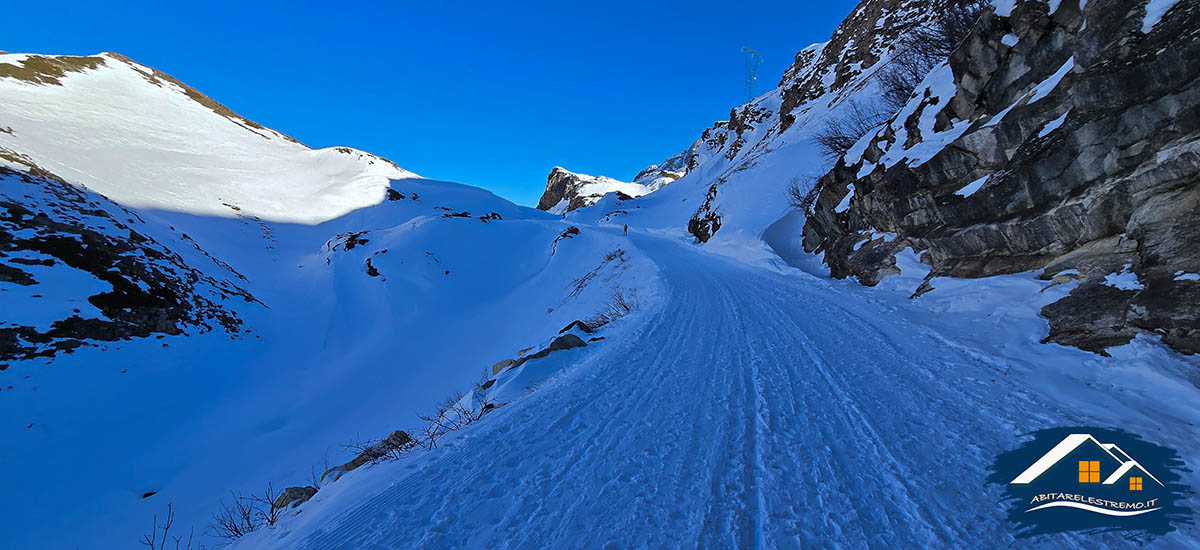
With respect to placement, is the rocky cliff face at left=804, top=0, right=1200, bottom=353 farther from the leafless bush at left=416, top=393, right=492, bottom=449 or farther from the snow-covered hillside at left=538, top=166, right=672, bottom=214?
the snow-covered hillside at left=538, top=166, right=672, bottom=214

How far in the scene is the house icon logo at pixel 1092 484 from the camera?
2.26 metres

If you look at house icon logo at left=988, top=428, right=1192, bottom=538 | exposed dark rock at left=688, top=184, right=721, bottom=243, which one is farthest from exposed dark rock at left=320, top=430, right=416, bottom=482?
exposed dark rock at left=688, top=184, right=721, bottom=243

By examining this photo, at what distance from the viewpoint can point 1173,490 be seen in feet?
8.07

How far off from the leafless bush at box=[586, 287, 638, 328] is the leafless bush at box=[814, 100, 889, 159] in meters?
14.3

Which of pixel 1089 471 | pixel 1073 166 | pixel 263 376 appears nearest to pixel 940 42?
pixel 1073 166

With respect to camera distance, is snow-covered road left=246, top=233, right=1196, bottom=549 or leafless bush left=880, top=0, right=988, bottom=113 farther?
leafless bush left=880, top=0, right=988, bottom=113

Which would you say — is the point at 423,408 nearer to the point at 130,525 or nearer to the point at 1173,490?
the point at 130,525

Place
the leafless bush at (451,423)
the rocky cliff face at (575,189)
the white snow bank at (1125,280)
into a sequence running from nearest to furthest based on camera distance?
1. the leafless bush at (451,423)
2. the white snow bank at (1125,280)
3. the rocky cliff face at (575,189)

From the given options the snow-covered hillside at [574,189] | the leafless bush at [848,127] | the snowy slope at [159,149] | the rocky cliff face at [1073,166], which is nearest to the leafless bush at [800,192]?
the leafless bush at [848,127]

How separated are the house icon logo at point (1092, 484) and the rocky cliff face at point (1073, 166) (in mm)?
2450

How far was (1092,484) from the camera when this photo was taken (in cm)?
255

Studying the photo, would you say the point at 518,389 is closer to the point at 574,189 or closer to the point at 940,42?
the point at 940,42

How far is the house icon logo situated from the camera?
226 cm

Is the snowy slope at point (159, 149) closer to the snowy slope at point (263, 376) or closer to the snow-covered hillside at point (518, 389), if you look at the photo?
the snow-covered hillside at point (518, 389)
